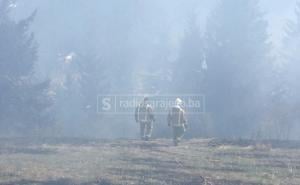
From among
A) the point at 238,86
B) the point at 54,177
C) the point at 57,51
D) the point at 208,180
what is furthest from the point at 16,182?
the point at 57,51

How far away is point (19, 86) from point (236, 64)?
14138mm

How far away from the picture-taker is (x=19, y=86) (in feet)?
121

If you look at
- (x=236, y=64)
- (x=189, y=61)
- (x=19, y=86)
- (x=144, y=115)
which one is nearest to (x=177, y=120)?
(x=144, y=115)

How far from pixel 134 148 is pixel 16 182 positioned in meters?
7.97

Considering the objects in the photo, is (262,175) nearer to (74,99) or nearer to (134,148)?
(134,148)

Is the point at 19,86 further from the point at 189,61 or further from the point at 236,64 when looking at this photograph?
the point at 236,64

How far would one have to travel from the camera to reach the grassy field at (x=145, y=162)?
508 inches

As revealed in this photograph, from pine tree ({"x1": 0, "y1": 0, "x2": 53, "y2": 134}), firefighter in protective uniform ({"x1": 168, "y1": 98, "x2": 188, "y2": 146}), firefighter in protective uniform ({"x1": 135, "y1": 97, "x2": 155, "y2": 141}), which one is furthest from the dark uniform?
pine tree ({"x1": 0, "y1": 0, "x2": 53, "y2": 134})

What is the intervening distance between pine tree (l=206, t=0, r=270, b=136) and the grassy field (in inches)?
664

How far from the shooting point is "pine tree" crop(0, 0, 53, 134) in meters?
36.3

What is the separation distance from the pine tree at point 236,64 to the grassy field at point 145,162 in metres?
16.9

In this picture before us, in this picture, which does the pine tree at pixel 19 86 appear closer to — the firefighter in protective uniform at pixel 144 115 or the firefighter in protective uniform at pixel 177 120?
the firefighter in protective uniform at pixel 144 115

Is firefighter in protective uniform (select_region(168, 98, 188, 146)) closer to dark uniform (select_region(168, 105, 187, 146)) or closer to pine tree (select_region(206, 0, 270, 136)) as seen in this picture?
dark uniform (select_region(168, 105, 187, 146))

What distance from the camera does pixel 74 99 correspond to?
4181cm
